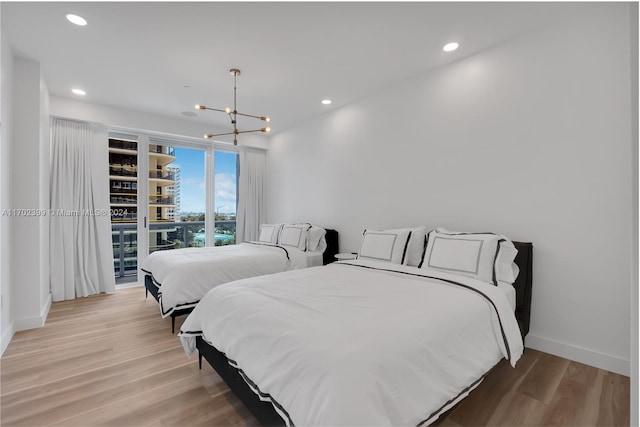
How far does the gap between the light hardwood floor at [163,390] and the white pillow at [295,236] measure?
1.94 metres

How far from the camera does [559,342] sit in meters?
2.40

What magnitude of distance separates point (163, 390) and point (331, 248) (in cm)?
270

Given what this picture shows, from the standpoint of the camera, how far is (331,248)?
4258 mm

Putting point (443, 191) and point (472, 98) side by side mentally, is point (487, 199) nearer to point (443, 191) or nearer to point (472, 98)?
point (443, 191)

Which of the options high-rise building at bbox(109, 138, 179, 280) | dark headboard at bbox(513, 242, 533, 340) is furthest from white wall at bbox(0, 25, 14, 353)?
dark headboard at bbox(513, 242, 533, 340)

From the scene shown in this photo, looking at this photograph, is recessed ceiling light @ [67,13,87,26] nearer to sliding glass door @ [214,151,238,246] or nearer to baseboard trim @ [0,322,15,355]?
baseboard trim @ [0,322,15,355]

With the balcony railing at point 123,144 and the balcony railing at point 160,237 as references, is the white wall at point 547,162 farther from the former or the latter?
the balcony railing at point 123,144

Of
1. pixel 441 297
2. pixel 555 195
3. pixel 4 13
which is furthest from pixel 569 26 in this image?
pixel 4 13

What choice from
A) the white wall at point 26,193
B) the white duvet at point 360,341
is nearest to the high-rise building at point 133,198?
the white wall at point 26,193

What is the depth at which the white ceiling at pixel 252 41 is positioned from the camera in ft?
7.27

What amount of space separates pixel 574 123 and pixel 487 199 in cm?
85

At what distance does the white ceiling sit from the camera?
221cm

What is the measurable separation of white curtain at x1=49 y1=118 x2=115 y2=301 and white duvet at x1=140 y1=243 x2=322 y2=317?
1.03 meters

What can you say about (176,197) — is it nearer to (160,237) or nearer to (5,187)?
(160,237)
